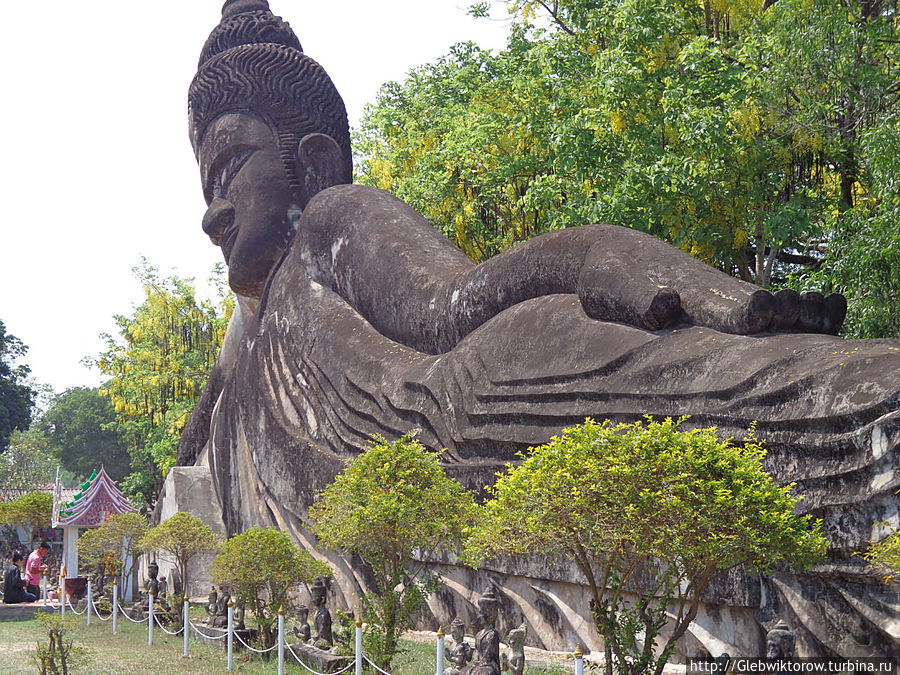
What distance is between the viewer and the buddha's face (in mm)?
14523

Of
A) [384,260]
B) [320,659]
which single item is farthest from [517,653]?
[384,260]

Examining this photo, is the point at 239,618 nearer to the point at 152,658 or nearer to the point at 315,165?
the point at 152,658

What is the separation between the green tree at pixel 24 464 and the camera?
Answer: 132ft

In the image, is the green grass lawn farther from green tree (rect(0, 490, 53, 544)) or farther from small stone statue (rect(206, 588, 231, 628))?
green tree (rect(0, 490, 53, 544))

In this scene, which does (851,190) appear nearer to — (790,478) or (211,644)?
(790,478)

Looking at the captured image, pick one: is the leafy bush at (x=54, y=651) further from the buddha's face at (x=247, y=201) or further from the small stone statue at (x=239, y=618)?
the buddha's face at (x=247, y=201)

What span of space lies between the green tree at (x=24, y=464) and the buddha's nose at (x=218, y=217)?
2817cm

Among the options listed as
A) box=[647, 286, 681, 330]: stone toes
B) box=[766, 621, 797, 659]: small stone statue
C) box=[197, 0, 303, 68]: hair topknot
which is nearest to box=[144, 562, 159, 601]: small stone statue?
box=[197, 0, 303, 68]: hair topknot

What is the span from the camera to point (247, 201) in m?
14.7

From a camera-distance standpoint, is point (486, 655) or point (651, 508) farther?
point (486, 655)

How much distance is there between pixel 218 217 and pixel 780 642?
11.1m

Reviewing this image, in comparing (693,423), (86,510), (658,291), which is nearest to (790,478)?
(693,423)

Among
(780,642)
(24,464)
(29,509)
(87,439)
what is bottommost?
(780,642)

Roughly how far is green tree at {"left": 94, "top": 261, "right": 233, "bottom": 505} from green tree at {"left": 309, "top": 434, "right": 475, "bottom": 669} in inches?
685
